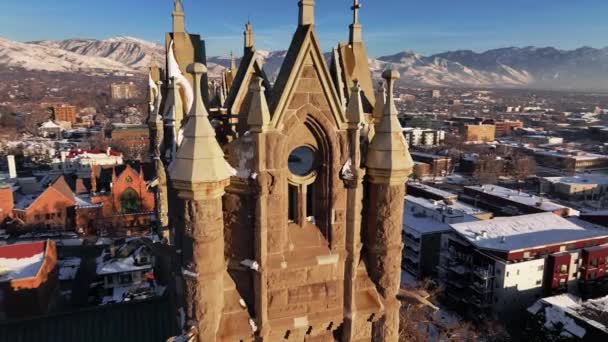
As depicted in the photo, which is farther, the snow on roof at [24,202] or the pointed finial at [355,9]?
the snow on roof at [24,202]

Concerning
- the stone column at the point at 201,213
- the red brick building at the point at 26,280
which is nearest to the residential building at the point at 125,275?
the red brick building at the point at 26,280

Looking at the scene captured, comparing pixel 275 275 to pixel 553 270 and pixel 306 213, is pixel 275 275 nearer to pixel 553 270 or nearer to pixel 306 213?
pixel 306 213

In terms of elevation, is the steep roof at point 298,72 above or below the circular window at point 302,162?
above

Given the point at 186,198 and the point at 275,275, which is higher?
the point at 186,198

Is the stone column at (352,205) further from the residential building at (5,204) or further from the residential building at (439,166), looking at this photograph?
the residential building at (439,166)

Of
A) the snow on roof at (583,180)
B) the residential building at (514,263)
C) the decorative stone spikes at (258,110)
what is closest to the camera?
the decorative stone spikes at (258,110)

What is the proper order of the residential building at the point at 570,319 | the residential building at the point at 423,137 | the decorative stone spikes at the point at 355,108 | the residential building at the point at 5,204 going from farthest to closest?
the residential building at the point at 423,137 < the residential building at the point at 5,204 < the residential building at the point at 570,319 < the decorative stone spikes at the point at 355,108

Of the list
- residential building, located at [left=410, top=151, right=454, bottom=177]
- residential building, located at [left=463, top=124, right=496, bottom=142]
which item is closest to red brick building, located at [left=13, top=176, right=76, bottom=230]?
residential building, located at [left=410, top=151, right=454, bottom=177]

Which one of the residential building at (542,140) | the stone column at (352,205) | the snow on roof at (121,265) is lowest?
the snow on roof at (121,265)

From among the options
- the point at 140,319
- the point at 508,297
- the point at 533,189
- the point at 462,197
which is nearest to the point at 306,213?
the point at 140,319
